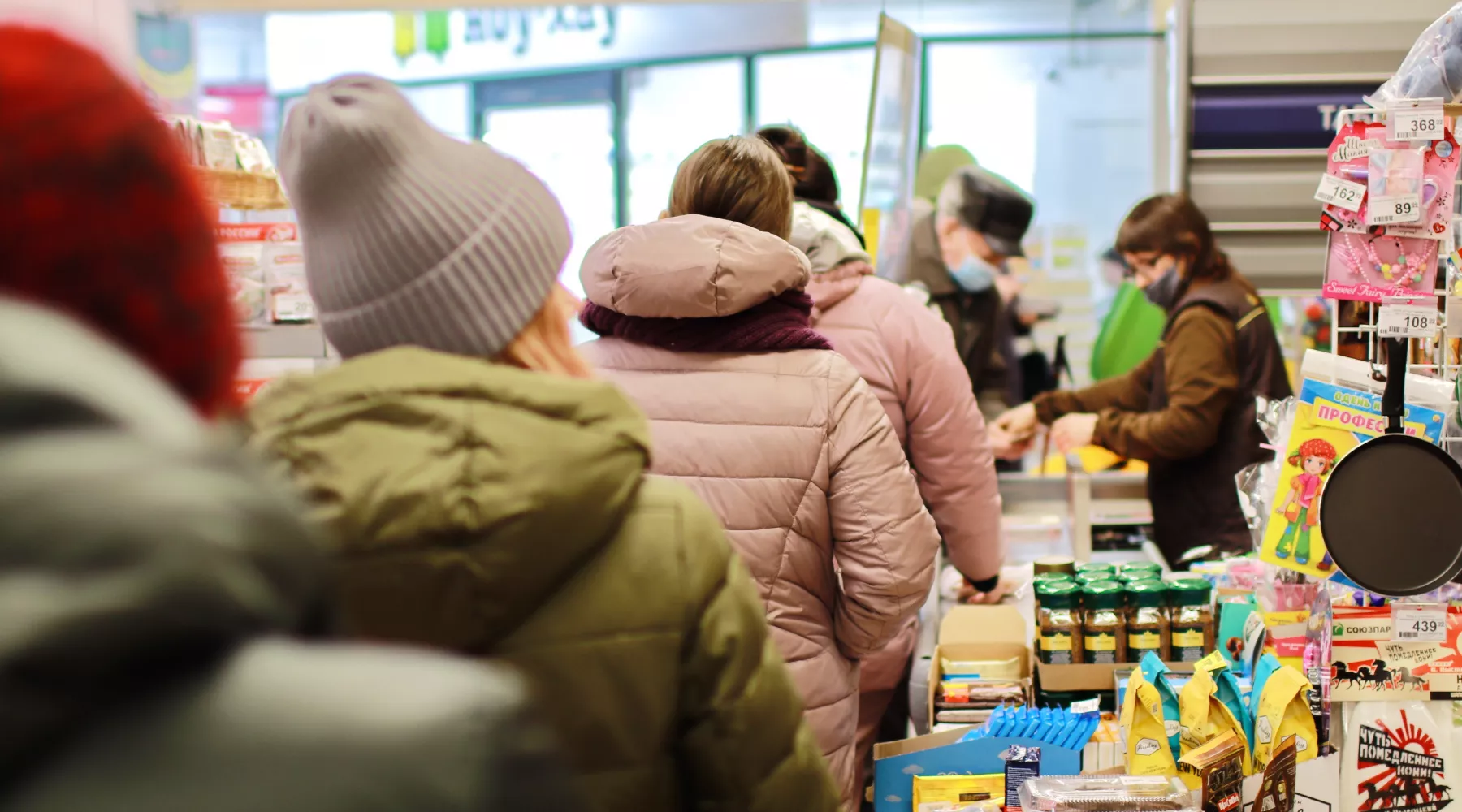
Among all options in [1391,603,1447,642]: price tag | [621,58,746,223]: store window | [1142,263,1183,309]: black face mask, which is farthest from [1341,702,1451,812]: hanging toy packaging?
[621,58,746,223]: store window

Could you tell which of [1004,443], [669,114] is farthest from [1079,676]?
[669,114]

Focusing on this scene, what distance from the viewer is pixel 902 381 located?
10.3 feet

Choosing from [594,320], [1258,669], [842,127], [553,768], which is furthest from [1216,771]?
[842,127]

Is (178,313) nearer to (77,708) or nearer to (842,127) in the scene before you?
(77,708)

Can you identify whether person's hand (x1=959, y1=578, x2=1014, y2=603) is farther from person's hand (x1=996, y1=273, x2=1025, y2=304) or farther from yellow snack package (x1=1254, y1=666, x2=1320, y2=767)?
person's hand (x1=996, y1=273, x2=1025, y2=304)

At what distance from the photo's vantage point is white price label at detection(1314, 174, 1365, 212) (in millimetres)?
2721

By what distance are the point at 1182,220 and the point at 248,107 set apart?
21.2 feet

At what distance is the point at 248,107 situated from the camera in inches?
345

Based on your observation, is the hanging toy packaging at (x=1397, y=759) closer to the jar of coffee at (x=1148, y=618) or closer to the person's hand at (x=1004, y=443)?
the jar of coffee at (x=1148, y=618)

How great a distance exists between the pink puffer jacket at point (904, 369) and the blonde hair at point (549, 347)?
173 cm

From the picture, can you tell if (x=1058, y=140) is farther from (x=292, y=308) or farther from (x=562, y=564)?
→ (x=562, y=564)

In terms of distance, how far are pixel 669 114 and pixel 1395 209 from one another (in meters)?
6.48

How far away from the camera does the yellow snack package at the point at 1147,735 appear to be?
2605 millimetres

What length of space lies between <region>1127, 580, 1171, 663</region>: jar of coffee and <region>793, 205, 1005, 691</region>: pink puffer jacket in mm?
415
